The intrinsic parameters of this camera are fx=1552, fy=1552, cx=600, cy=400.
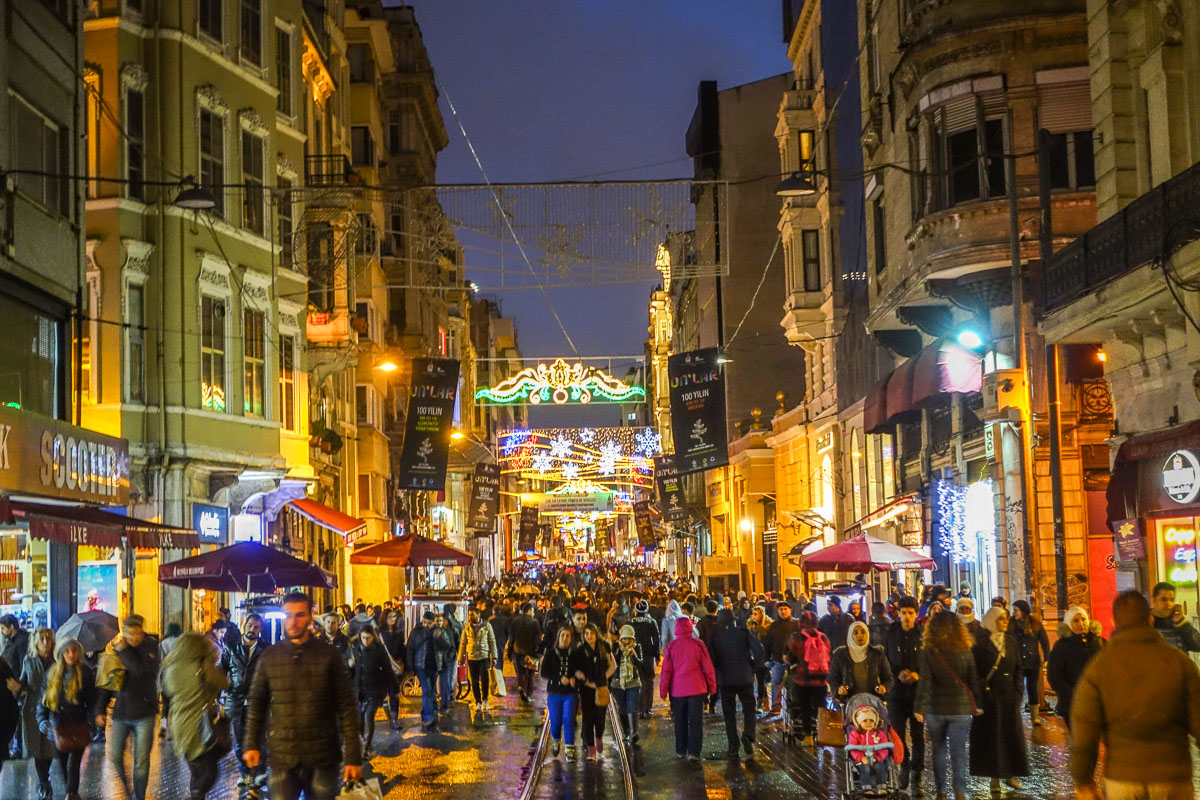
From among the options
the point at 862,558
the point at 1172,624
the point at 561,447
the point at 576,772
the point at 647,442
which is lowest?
the point at 576,772

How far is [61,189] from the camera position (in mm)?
23766

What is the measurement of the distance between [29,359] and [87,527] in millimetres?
4156

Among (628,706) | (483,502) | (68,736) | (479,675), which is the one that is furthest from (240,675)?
(483,502)

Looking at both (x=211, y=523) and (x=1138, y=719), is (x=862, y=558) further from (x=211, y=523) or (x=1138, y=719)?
(x=1138, y=719)

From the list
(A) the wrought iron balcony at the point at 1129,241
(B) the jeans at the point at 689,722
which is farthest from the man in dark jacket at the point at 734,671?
(A) the wrought iron balcony at the point at 1129,241

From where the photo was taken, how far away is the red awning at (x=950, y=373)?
2717 cm

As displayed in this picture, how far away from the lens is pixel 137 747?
13.8 metres

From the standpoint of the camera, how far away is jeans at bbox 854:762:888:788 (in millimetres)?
13609

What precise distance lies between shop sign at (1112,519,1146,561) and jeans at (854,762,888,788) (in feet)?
25.8

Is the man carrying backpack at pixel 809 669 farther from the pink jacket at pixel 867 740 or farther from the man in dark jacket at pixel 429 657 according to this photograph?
the man in dark jacket at pixel 429 657

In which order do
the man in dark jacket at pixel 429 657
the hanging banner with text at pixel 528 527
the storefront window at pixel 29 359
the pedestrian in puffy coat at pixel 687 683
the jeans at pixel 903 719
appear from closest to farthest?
the jeans at pixel 903 719 < the pedestrian in puffy coat at pixel 687 683 < the storefront window at pixel 29 359 < the man in dark jacket at pixel 429 657 < the hanging banner with text at pixel 528 527

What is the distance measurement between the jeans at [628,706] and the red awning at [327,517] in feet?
48.5

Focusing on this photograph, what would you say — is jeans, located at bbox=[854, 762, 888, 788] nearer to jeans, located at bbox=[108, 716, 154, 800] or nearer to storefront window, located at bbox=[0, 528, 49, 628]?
jeans, located at bbox=[108, 716, 154, 800]

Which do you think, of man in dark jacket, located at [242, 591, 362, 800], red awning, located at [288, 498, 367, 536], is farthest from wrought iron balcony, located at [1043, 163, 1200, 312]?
red awning, located at [288, 498, 367, 536]
